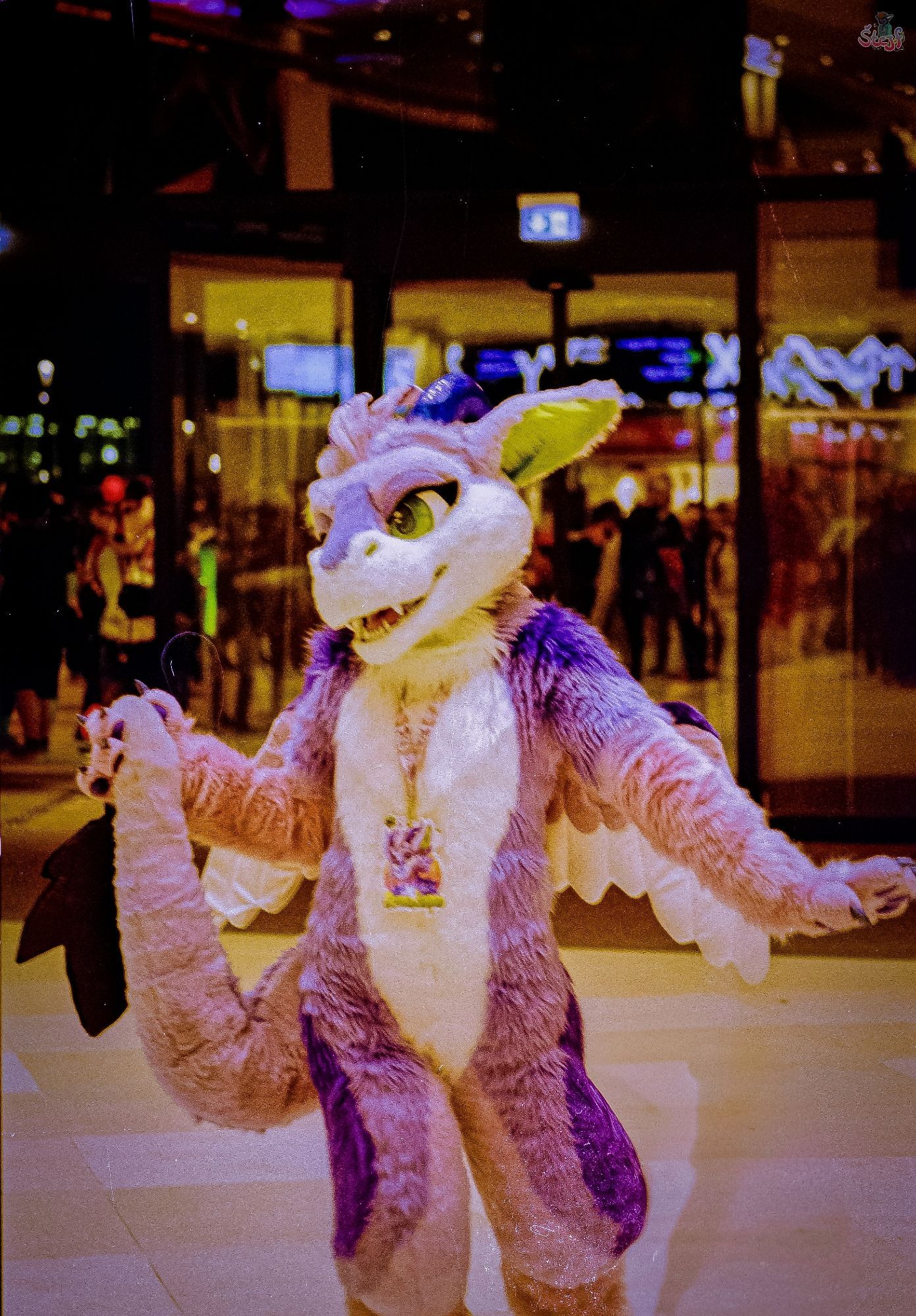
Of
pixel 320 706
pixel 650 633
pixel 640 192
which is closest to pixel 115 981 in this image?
pixel 320 706

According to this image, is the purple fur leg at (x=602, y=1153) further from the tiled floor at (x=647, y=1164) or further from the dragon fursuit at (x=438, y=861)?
the tiled floor at (x=647, y=1164)

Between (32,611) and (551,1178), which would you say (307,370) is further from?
(551,1178)

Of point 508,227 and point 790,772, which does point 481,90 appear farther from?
point 790,772

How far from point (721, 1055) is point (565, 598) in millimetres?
1428

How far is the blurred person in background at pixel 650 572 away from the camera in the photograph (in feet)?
15.8

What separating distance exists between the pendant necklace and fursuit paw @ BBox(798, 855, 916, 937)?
50 cm

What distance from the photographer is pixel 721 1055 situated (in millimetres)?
3439

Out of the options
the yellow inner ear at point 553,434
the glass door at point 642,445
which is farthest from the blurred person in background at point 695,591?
the yellow inner ear at point 553,434

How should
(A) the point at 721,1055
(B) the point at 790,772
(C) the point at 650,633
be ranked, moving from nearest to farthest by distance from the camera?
(A) the point at 721,1055
(C) the point at 650,633
(B) the point at 790,772

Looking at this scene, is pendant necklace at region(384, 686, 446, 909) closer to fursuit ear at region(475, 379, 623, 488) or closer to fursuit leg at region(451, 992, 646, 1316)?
fursuit leg at region(451, 992, 646, 1316)

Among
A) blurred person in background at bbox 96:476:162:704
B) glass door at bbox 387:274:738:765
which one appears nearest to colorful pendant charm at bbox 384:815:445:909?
glass door at bbox 387:274:738:765

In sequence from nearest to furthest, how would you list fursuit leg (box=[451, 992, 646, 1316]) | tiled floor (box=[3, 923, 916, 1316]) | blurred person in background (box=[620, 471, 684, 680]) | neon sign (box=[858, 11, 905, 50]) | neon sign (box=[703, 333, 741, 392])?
1. fursuit leg (box=[451, 992, 646, 1316])
2. tiled floor (box=[3, 923, 916, 1316])
3. neon sign (box=[858, 11, 905, 50])
4. blurred person in background (box=[620, 471, 684, 680])
5. neon sign (box=[703, 333, 741, 392])

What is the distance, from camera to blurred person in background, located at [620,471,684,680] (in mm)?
4816

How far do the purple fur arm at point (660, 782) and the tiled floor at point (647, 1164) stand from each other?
88 centimetres
